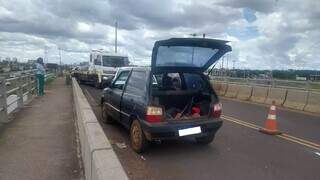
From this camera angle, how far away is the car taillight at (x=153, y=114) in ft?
24.0

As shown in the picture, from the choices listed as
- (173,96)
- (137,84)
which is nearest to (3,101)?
(137,84)

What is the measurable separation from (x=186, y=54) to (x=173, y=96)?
0.89 metres

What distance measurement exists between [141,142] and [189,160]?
0.95 meters

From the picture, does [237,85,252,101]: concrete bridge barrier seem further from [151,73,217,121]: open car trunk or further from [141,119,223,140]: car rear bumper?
[141,119,223,140]: car rear bumper

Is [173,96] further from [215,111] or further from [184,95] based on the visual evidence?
[215,111]

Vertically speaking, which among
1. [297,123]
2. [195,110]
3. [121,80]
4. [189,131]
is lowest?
[297,123]

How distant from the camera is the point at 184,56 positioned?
8328 mm

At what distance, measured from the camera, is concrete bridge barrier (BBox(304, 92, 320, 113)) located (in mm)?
16163

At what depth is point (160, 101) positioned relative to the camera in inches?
323

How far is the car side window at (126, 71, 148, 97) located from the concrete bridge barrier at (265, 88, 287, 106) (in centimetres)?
1141

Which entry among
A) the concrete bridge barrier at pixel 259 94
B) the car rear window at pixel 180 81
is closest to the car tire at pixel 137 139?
the car rear window at pixel 180 81

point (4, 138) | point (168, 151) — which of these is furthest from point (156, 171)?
point (4, 138)

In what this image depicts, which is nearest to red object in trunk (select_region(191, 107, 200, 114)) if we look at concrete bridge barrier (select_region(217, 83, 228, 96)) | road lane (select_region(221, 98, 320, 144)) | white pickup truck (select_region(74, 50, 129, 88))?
road lane (select_region(221, 98, 320, 144))

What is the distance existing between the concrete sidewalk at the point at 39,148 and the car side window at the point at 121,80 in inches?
59.7
